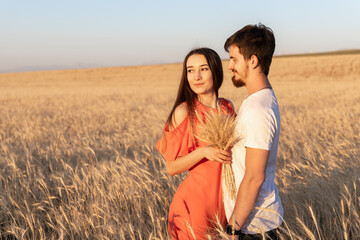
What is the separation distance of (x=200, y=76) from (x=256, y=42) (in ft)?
1.70

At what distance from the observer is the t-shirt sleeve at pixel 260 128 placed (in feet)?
4.32

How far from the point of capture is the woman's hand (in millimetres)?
1447

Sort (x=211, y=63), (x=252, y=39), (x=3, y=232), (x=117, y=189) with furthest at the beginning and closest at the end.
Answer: (x=117, y=189)
(x=3, y=232)
(x=211, y=63)
(x=252, y=39)

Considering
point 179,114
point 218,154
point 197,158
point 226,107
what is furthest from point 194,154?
point 226,107

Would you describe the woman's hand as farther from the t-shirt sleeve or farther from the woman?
the t-shirt sleeve

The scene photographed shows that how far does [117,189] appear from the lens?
9.43 feet

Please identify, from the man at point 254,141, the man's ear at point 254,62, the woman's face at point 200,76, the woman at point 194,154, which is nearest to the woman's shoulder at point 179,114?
the woman at point 194,154

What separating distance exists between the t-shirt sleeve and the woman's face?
0.58 meters

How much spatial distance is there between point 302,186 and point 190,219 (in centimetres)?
175

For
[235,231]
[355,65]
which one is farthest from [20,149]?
[355,65]

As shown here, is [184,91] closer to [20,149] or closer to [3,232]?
[3,232]

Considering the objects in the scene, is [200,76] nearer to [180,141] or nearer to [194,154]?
[180,141]

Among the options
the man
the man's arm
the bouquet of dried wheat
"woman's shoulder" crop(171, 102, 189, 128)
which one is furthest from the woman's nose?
the man's arm

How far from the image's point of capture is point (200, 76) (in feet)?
6.18
